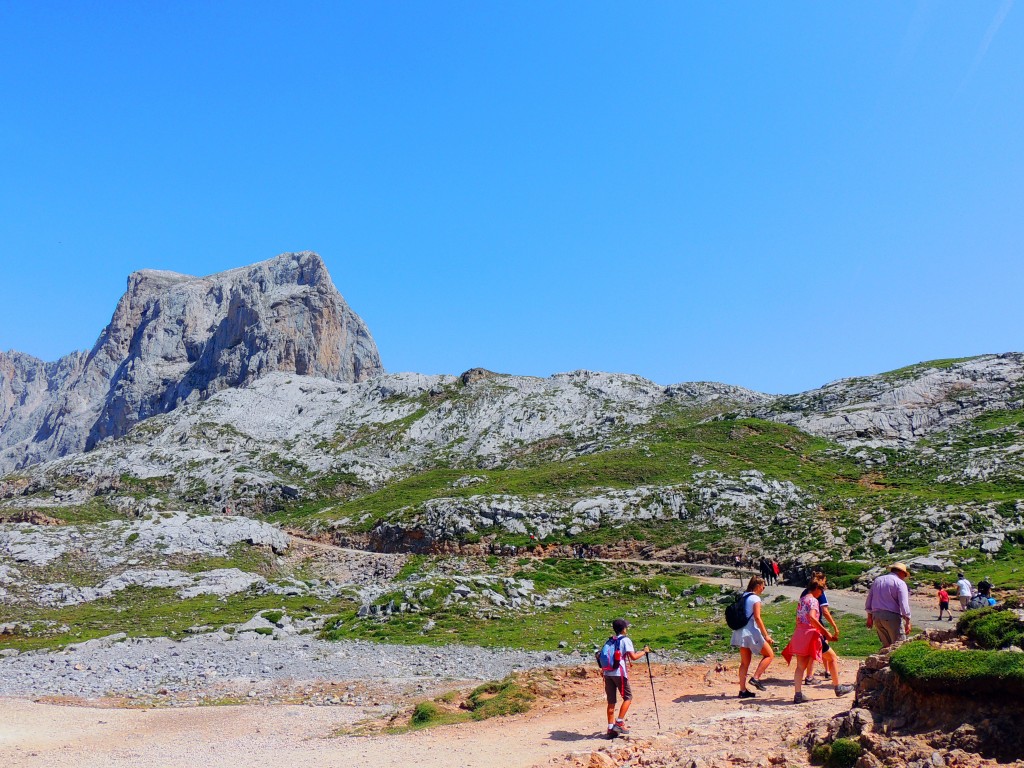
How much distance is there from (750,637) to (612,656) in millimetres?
3913

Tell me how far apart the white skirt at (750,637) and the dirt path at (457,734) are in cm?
125

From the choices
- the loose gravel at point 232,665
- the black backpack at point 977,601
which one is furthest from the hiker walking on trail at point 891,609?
the black backpack at point 977,601

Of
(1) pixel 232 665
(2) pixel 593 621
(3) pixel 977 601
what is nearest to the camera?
(3) pixel 977 601

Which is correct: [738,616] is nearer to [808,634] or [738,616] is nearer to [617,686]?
[808,634]

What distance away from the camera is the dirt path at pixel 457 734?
1287 centimetres

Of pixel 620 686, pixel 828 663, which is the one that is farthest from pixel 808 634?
pixel 620 686

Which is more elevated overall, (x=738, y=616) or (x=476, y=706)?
(x=738, y=616)

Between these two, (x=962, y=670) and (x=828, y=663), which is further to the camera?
(x=828, y=663)

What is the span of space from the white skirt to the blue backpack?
3296mm

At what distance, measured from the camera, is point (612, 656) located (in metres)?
14.6

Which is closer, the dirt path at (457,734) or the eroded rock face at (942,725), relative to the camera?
the eroded rock face at (942,725)

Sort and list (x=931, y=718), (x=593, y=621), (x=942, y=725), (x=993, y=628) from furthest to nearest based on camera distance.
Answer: (x=593, y=621) < (x=993, y=628) < (x=931, y=718) < (x=942, y=725)

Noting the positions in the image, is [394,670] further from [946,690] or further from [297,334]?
[297,334]

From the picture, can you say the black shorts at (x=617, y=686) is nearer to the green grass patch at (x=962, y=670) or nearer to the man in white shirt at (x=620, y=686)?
the man in white shirt at (x=620, y=686)
